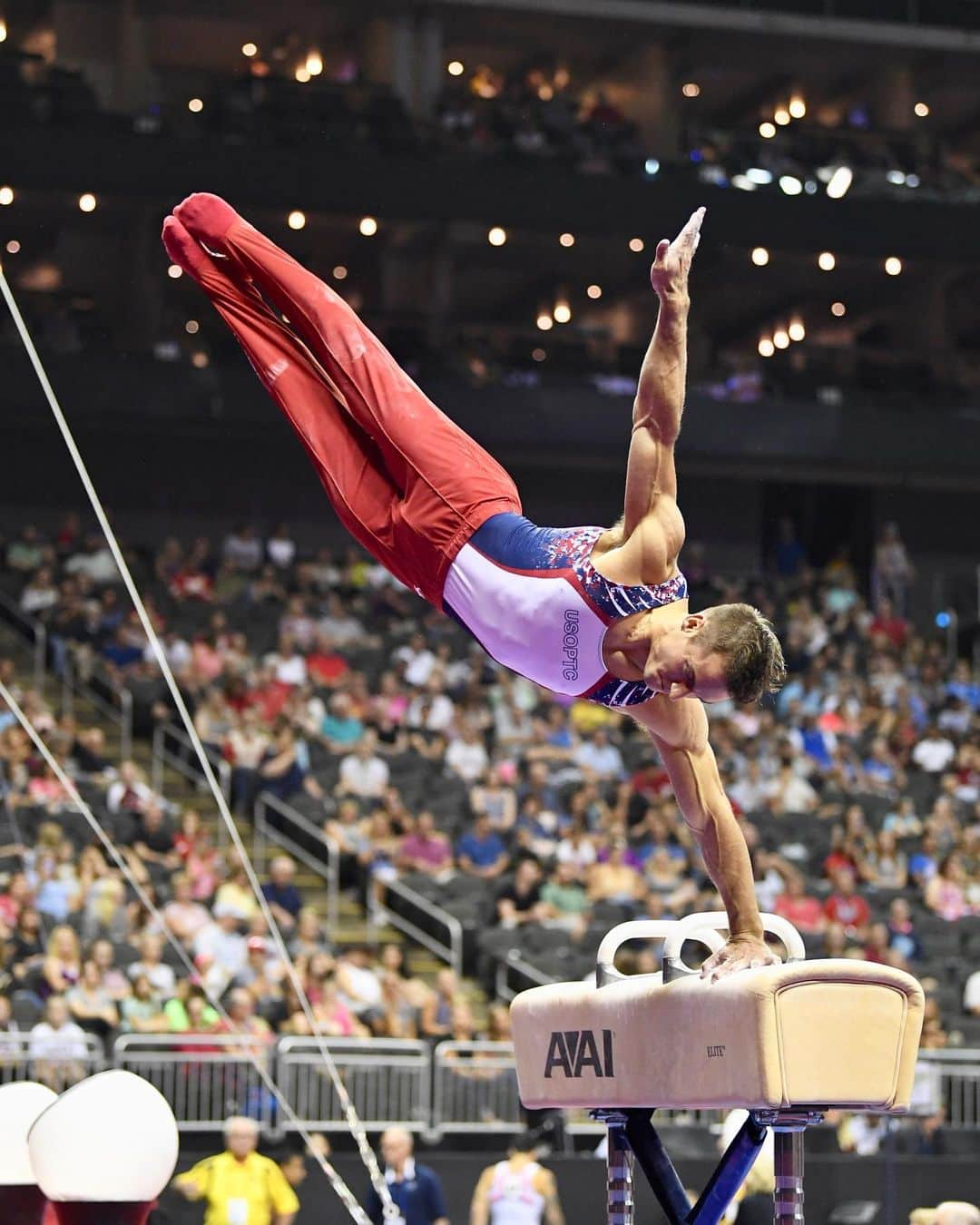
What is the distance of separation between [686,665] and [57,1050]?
5860 mm

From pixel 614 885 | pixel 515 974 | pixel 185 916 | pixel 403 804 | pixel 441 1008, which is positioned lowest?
pixel 441 1008

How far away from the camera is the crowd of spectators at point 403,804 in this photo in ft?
32.2

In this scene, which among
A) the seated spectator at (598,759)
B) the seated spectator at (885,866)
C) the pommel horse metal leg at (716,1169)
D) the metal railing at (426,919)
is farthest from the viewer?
the seated spectator at (598,759)

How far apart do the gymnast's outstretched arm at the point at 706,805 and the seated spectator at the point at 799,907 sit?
7.31 m

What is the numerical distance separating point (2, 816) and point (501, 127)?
38.0ft

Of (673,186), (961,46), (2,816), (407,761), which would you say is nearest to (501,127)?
(673,186)

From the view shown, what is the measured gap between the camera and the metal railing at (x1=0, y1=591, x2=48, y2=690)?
14.0 meters

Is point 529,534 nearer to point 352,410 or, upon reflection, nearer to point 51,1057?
point 352,410

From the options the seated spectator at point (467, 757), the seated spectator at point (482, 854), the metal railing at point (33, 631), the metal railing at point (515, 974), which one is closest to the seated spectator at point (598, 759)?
the seated spectator at point (467, 757)

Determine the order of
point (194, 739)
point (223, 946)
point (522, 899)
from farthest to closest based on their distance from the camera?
point (522, 899) → point (223, 946) → point (194, 739)

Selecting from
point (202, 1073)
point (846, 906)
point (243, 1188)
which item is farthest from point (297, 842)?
point (243, 1188)

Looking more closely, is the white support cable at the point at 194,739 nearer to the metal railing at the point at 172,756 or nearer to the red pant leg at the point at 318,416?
the red pant leg at the point at 318,416

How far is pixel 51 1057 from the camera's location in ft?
28.4

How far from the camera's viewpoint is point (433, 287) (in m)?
22.0
